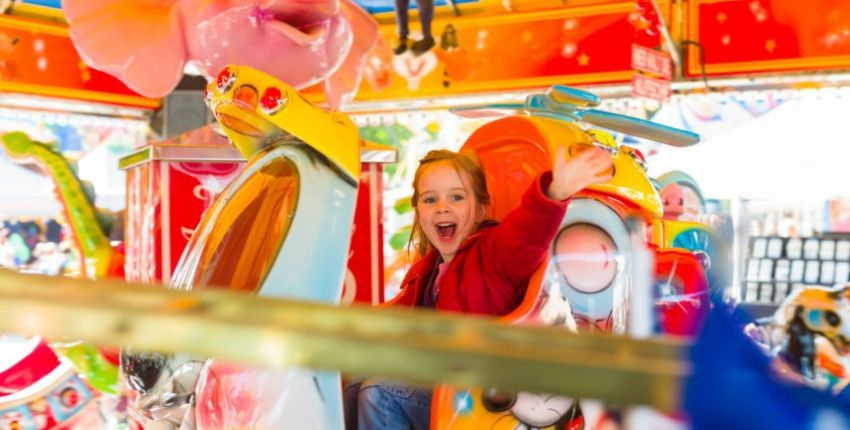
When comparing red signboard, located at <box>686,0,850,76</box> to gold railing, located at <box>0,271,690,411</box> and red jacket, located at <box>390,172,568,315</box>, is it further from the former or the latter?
gold railing, located at <box>0,271,690,411</box>

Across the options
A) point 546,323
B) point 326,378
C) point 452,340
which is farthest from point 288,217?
point 452,340

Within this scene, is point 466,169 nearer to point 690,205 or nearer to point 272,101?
point 272,101

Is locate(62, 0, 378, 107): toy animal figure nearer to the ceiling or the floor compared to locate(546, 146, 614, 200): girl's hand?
nearer to the ceiling

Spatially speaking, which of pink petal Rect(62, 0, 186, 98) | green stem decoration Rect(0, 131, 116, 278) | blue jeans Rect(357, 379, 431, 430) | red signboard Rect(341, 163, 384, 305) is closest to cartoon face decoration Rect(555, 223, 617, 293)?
blue jeans Rect(357, 379, 431, 430)

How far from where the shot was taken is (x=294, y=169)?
165 centimetres

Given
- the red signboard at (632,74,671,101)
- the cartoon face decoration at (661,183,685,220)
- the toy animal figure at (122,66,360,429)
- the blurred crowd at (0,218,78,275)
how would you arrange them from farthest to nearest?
the blurred crowd at (0,218,78,275), the red signboard at (632,74,671,101), the cartoon face decoration at (661,183,685,220), the toy animal figure at (122,66,360,429)

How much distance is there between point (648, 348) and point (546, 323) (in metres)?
1.33

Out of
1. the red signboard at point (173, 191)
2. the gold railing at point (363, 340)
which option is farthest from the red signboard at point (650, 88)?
the gold railing at point (363, 340)

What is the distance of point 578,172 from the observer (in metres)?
1.61

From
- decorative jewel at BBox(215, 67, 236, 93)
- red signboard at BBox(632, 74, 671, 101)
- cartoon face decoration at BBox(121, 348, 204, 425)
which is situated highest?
red signboard at BBox(632, 74, 671, 101)

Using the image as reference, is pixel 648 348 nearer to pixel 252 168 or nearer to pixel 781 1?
pixel 252 168

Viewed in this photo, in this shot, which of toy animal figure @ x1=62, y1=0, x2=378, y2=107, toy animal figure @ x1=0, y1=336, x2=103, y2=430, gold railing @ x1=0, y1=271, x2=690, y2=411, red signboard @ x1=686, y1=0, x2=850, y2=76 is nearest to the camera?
gold railing @ x1=0, y1=271, x2=690, y2=411

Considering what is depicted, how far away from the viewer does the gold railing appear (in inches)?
16.3

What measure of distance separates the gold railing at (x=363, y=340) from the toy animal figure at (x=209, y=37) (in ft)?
5.91
